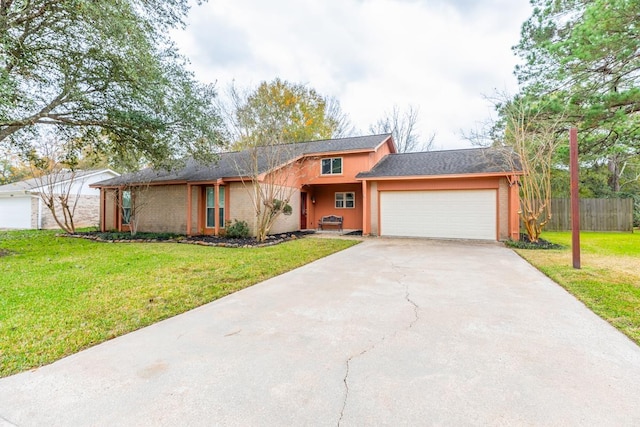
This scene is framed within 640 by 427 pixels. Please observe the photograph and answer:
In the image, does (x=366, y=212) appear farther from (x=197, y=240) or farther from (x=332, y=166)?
(x=197, y=240)

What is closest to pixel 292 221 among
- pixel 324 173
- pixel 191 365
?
pixel 324 173

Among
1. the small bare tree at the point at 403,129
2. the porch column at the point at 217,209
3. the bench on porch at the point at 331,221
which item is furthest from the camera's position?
the small bare tree at the point at 403,129

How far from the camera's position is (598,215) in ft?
47.5

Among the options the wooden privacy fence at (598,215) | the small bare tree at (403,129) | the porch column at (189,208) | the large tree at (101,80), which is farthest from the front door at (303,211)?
the small bare tree at (403,129)

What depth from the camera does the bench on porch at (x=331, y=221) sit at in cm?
1526

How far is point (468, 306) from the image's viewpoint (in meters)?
4.09

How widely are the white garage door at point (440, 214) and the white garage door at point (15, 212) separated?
20093 mm

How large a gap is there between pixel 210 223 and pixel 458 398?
12656 millimetres

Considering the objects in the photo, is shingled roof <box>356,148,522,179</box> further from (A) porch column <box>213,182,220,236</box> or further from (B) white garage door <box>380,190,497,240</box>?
(A) porch column <box>213,182,220,236</box>

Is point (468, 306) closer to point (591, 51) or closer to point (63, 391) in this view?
point (63, 391)

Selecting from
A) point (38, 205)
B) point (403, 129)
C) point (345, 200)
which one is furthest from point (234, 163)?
point (403, 129)

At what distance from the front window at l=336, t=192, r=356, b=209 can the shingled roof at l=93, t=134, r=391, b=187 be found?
2551 millimetres

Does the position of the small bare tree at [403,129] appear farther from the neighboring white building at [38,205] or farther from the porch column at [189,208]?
the neighboring white building at [38,205]

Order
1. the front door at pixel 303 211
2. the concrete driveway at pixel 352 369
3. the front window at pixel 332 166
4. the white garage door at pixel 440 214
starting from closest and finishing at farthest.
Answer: the concrete driveway at pixel 352 369, the white garage door at pixel 440 214, the front window at pixel 332 166, the front door at pixel 303 211
